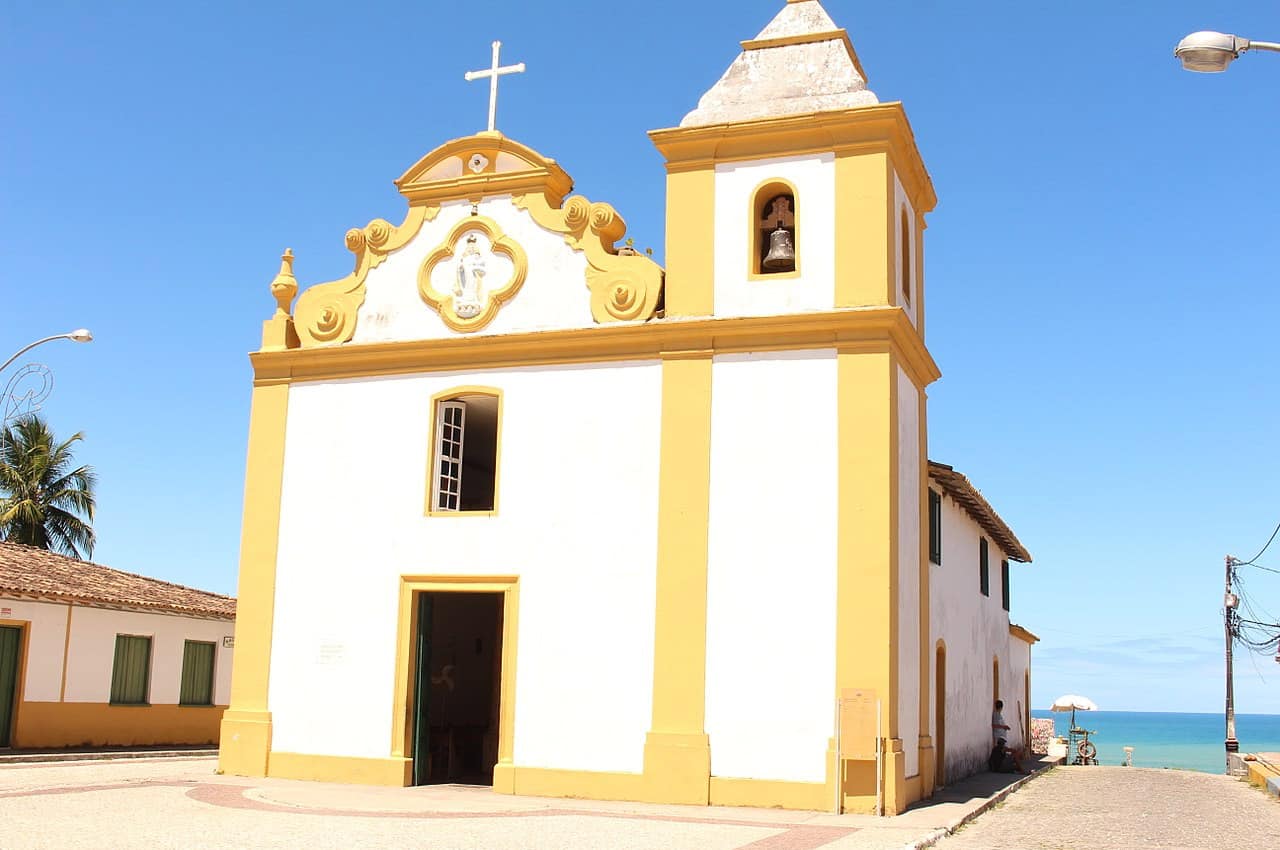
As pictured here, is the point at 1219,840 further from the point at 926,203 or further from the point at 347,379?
the point at 347,379

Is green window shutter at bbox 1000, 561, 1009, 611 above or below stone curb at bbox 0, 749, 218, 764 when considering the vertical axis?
above

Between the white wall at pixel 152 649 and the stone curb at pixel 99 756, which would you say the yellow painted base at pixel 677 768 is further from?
the white wall at pixel 152 649

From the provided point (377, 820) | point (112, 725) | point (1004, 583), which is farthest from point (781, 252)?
point (112, 725)

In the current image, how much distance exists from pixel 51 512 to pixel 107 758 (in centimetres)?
1410

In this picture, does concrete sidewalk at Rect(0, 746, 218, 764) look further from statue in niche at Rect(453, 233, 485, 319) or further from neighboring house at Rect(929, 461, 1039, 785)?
neighboring house at Rect(929, 461, 1039, 785)

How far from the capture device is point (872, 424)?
14852mm

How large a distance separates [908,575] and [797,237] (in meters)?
4.46

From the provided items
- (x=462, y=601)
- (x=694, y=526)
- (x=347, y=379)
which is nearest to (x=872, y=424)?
(x=694, y=526)

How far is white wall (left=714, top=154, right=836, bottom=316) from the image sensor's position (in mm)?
15664

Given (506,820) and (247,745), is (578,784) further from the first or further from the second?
(247,745)

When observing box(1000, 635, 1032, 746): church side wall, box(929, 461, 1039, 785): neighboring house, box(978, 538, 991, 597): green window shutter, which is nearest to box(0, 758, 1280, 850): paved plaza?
box(929, 461, 1039, 785): neighboring house

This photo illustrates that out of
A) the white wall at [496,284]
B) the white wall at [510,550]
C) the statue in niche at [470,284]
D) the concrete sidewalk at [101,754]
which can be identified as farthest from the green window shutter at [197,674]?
the statue in niche at [470,284]

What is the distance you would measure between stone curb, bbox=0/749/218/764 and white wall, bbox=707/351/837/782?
11.5 meters

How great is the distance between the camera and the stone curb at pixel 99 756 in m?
19.7
